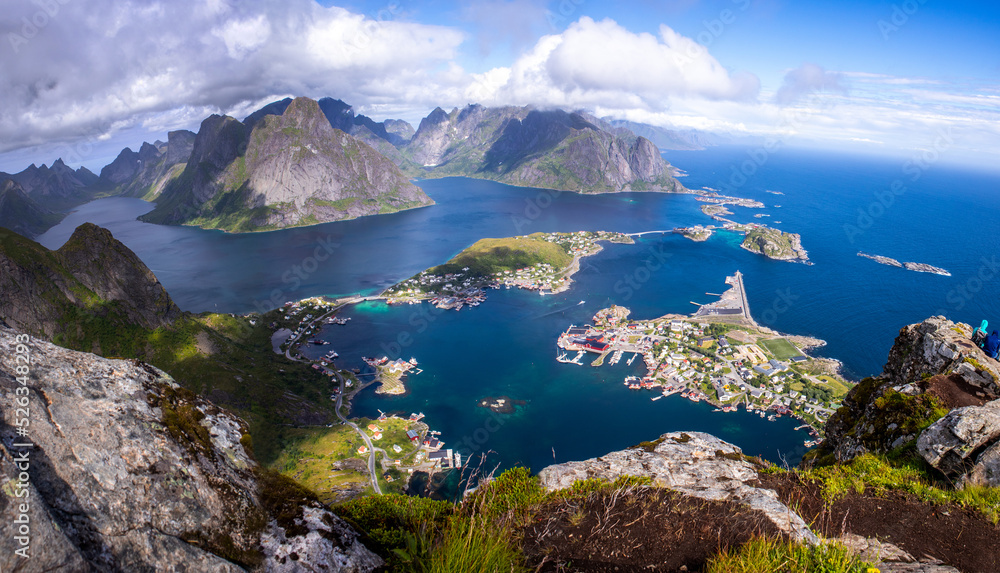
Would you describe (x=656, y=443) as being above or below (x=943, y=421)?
below

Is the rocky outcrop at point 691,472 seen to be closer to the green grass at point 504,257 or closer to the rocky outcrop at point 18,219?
the green grass at point 504,257

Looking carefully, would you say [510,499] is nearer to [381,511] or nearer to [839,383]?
[381,511]

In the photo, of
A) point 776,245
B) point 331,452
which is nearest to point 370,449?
point 331,452

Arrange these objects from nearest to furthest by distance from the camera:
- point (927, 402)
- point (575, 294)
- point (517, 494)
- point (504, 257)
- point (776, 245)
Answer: point (517, 494), point (927, 402), point (575, 294), point (504, 257), point (776, 245)

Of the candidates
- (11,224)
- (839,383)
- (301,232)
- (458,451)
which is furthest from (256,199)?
(839,383)

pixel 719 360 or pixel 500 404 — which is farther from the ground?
pixel 719 360

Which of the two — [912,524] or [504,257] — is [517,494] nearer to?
[912,524]

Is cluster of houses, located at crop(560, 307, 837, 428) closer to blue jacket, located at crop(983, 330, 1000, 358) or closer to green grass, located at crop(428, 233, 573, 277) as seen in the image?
green grass, located at crop(428, 233, 573, 277)
